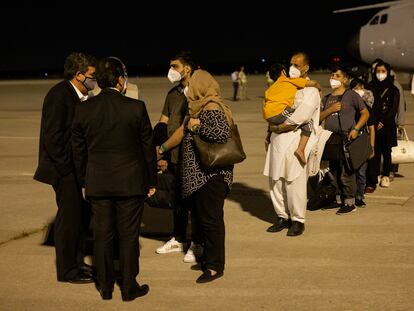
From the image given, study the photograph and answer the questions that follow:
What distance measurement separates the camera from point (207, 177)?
5.73m

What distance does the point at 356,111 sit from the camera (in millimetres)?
8164

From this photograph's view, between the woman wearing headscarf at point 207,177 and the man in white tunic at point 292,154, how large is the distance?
1305 millimetres

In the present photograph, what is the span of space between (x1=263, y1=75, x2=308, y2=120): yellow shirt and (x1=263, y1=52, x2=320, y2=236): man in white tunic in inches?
2.4

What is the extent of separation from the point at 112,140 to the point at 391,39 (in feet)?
78.8

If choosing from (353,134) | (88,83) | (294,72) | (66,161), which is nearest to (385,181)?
(353,134)

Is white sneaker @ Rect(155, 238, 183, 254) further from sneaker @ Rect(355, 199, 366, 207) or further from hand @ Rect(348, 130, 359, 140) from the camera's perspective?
sneaker @ Rect(355, 199, 366, 207)

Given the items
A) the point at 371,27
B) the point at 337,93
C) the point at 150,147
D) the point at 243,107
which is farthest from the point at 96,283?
the point at 371,27

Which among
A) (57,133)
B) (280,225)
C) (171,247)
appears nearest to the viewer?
(57,133)

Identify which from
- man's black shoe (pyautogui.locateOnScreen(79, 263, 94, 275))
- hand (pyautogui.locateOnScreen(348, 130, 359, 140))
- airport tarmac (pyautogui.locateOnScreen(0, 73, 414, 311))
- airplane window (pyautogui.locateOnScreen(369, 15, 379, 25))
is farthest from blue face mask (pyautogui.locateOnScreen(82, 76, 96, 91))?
airplane window (pyautogui.locateOnScreen(369, 15, 379, 25))

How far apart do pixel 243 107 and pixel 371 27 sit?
24.3 feet

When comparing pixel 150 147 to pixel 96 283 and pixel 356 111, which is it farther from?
pixel 356 111

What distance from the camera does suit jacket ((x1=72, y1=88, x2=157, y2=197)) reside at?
16.6 ft

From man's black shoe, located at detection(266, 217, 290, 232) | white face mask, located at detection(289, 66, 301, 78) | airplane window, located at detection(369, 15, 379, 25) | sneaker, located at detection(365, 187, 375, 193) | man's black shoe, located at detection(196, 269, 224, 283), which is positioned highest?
white face mask, located at detection(289, 66, 301, 78)

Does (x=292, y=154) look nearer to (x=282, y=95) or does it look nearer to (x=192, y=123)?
(x=282, y=95)
